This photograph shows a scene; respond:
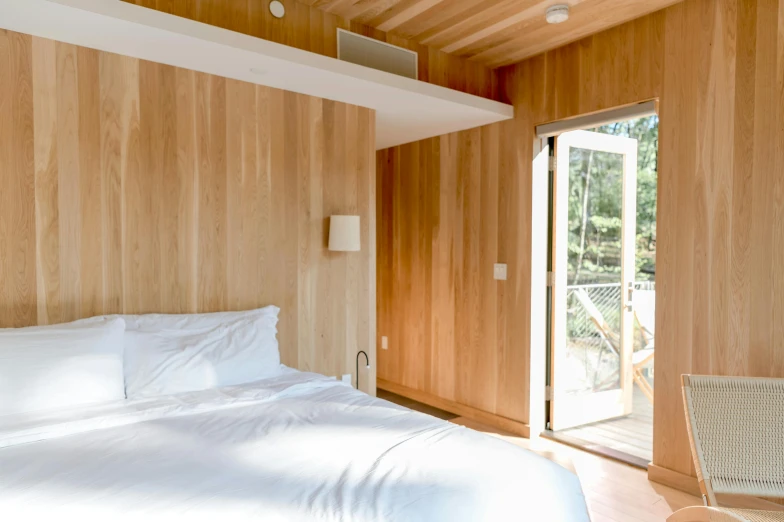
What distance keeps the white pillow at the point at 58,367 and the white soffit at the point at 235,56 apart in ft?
4.28

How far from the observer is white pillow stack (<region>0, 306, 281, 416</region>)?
2.00 m

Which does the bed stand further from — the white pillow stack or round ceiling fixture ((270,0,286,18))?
round ceiling fixture ((270,0,286,18))

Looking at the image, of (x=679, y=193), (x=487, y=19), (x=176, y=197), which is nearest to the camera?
(x=176, y=197)

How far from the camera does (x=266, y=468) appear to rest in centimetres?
156

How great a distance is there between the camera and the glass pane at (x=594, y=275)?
403 cm

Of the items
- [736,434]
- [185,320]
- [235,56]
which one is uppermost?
[235,56]

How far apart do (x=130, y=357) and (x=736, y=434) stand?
2.63 m

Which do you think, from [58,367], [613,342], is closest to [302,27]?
[58,367]

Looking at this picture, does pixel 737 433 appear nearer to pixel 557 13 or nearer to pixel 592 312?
pixel 592 312

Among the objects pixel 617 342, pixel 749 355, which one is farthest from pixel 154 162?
pixel 617 342

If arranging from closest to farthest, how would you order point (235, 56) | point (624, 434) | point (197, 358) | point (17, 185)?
point (17, 185), point (197, 358), point (235, 56), point (624, 434)

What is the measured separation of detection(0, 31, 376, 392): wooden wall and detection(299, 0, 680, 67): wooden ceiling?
631 mm

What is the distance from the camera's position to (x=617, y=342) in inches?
166

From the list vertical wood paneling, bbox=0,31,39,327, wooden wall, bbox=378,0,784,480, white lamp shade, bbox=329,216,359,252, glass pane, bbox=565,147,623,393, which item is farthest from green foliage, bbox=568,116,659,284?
vertical wood paneling, bbox=0,31,39,327
